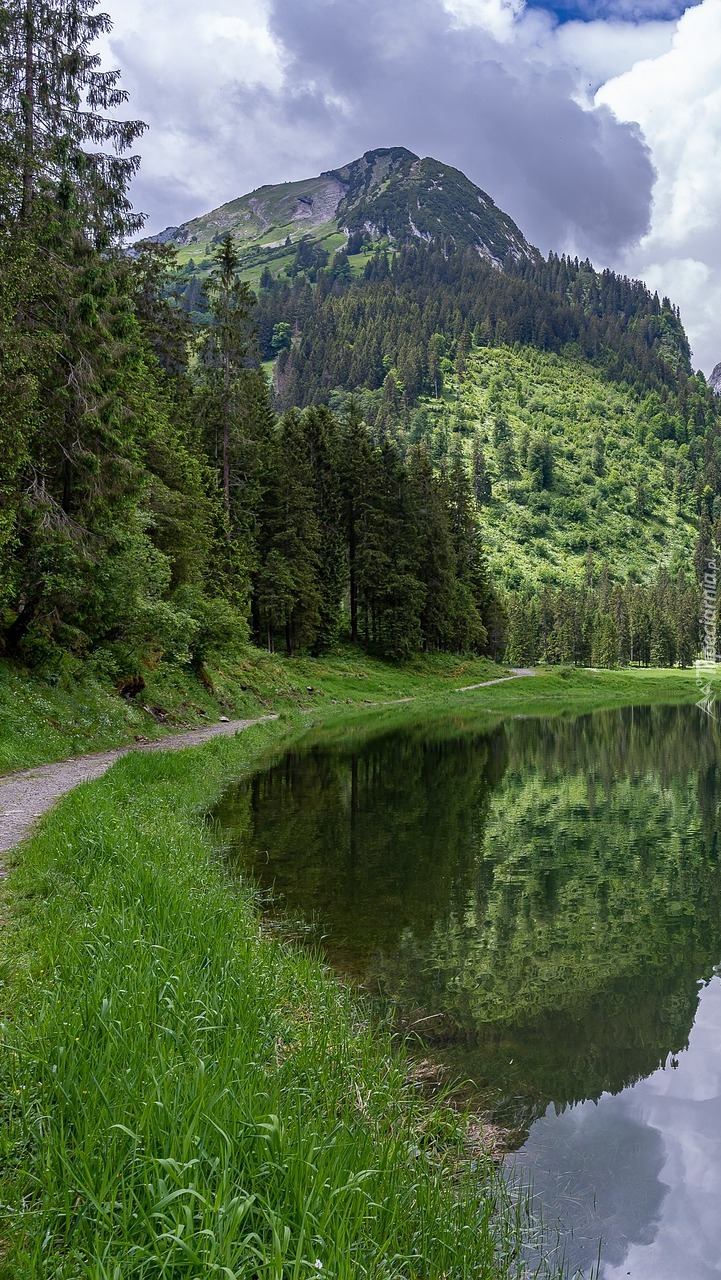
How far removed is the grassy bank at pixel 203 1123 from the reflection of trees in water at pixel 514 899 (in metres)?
1.53

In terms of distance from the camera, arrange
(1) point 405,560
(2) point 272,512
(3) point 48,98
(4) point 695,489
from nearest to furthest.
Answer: (3) point 48,98, (2) point 272,512, (1) point 405,560, (4) point 695,489

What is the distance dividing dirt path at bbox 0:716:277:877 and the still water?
3171 millimetres

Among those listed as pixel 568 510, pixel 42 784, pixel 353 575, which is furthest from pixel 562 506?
pixel 42 784

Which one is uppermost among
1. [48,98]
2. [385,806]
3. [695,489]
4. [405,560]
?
[695,489]

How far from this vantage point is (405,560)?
195 feet

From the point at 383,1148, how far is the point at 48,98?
25.8m

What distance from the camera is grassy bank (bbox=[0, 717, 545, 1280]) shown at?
9.27ft

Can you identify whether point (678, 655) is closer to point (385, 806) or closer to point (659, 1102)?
point (385, 806)

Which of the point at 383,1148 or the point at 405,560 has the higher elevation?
the point at 405,560

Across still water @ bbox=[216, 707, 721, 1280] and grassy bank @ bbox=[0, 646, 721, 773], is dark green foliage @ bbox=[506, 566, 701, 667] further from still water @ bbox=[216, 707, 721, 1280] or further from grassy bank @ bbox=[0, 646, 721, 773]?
still water @ bbox=[216, 707, 721, 1280]

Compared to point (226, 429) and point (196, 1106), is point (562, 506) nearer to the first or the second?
point (226, 429)

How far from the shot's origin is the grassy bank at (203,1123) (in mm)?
2824

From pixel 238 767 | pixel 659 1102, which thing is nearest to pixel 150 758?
pixel 238 767

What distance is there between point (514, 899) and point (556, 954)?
6.60 ft
